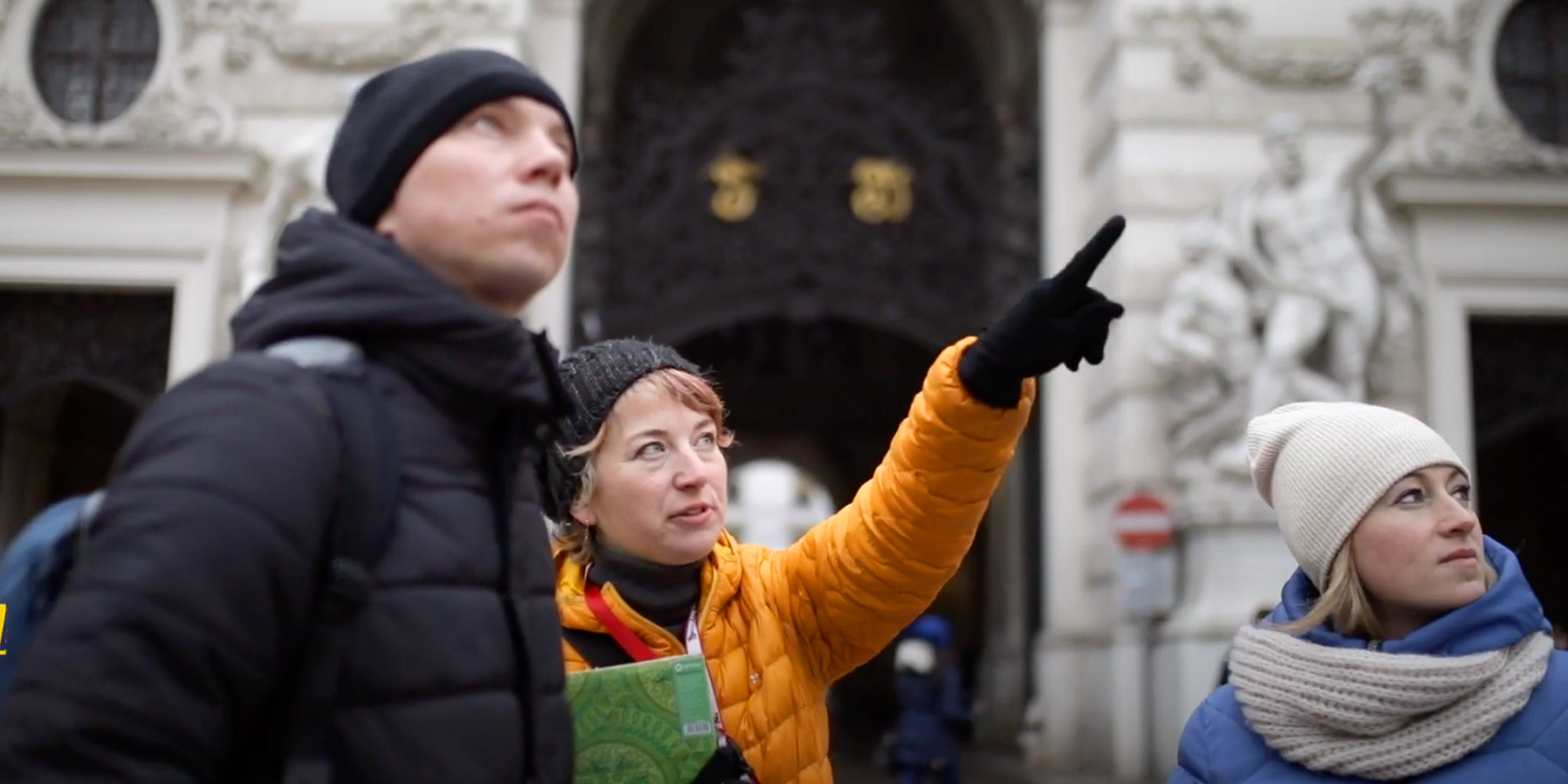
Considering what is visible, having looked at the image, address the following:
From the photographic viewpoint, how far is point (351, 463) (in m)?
1.42

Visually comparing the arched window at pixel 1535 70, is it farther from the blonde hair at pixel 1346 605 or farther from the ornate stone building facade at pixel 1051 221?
the blonde hair at pixel 1346 605

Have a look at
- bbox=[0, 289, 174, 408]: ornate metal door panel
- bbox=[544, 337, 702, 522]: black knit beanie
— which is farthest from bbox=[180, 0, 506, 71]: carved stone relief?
bbox=[544, 337, 702, 522]: black knit beanie

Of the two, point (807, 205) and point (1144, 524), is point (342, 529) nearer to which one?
point (1144, 524)

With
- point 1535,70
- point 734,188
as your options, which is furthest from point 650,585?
point 1535,70

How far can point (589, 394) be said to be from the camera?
2.36m

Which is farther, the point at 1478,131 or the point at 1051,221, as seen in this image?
the point at 1051,221

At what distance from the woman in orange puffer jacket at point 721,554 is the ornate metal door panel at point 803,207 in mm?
9163

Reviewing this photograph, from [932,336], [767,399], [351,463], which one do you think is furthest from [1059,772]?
[351,463]

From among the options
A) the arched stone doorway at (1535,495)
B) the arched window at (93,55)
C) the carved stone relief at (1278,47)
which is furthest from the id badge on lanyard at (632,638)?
the arched stone doorway at (1535,495)

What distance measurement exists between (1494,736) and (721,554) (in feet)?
4.04

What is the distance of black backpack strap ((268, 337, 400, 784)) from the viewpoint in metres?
1.34

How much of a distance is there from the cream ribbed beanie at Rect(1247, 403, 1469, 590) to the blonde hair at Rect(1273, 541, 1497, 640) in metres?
0.03

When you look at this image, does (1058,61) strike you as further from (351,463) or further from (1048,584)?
(351,463)

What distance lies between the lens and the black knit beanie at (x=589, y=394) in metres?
2.35
